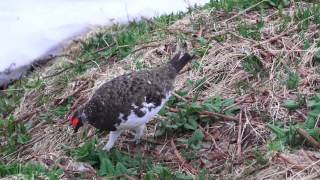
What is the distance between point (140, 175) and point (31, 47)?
370 centimetres

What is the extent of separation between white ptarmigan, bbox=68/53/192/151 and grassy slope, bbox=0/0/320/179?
29 cm

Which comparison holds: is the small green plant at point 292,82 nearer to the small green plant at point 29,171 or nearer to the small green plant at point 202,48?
the small green plant at point 202,48

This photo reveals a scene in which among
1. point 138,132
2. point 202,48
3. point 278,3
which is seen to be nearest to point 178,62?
point 138,132

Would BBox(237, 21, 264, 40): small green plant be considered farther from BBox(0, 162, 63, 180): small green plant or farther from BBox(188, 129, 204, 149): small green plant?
BBox(0, 162, 63, 180): small green plant

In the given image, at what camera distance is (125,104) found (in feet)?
14.9

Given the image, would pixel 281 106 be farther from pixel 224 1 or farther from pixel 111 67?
pixel 224 1

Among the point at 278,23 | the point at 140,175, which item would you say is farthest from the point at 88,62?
the point at 140,175

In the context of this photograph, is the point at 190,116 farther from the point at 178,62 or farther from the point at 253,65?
the point at 253,65

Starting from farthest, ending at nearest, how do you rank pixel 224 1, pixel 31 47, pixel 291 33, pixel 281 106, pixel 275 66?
1. pixel 31 47
2. pixel 224 1
3. pixel 291 33
4. pixel 275 66
5. pixel 281 106

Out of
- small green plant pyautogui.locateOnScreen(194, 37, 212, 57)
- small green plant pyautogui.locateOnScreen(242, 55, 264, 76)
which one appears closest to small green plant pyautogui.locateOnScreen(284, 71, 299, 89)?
small green plant pyautogui.locateOnScreen(242, 55, 264, 76)

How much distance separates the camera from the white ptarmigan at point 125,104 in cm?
454

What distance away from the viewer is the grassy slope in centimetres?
452

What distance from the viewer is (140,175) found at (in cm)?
449

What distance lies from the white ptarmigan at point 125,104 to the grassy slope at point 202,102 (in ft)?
0.95
